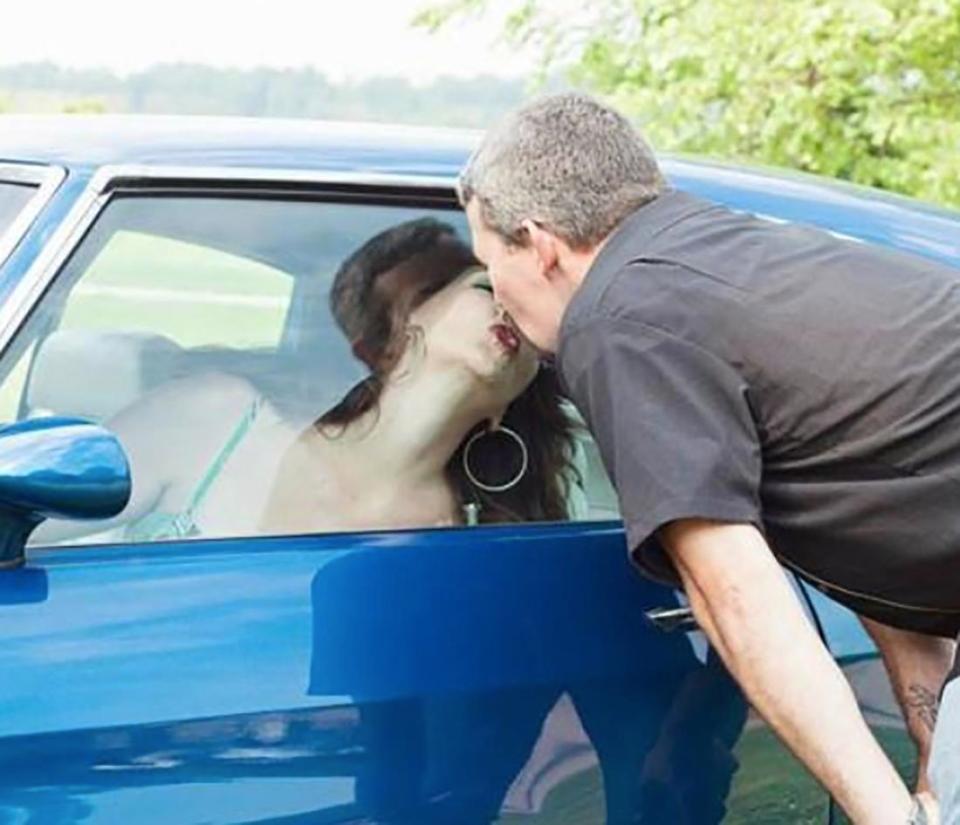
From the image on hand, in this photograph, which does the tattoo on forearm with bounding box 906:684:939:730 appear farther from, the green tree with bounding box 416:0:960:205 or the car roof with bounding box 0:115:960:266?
the green tree with bounding box 416:0:960:205

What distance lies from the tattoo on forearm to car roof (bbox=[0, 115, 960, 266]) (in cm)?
71

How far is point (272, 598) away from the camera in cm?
234

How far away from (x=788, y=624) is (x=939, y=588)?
0.26m

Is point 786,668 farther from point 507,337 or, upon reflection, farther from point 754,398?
point 507,337

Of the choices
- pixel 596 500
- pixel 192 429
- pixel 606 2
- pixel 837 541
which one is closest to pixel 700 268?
pixel 837 541

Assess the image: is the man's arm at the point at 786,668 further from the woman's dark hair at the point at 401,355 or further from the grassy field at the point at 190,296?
the grassy field at the point at 190,296

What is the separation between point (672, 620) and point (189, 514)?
66cm

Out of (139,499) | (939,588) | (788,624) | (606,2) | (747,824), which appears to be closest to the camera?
(788,624)

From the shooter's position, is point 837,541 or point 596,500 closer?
point 837,541

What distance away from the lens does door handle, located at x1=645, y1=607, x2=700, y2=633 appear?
2.54 m

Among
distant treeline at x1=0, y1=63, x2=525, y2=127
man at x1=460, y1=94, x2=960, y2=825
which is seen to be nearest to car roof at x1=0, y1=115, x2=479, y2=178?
man at x1=460, y1=94, x2=960, y2=825

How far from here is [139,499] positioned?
2.43 meters

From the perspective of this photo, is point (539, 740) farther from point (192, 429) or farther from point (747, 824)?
point (192, 429)

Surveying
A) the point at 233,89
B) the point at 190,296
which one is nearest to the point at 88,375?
the point at 190,296
